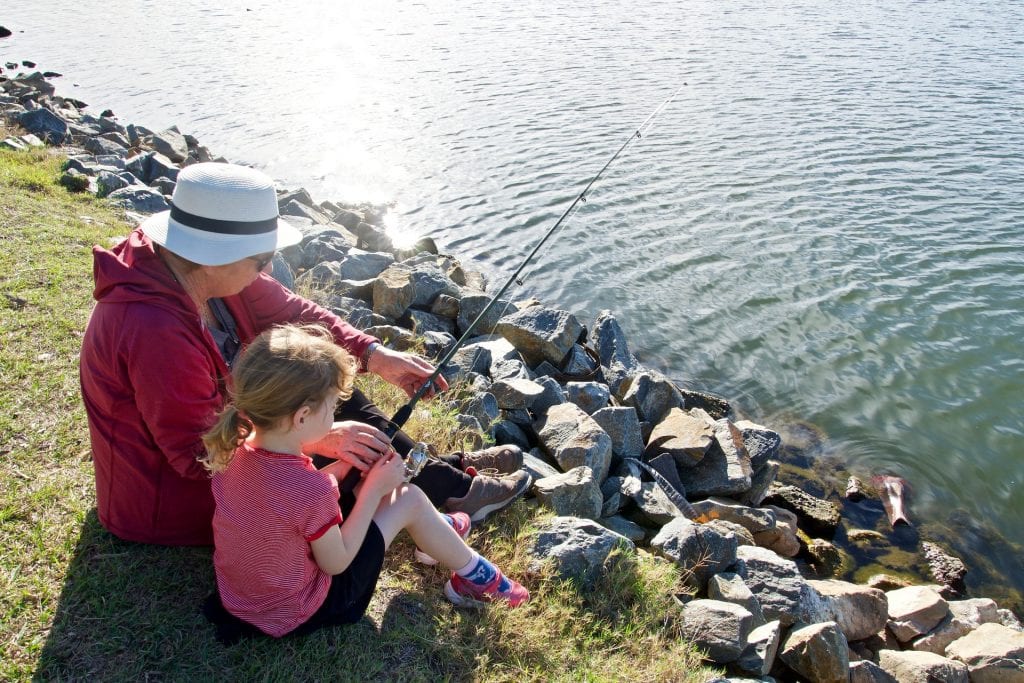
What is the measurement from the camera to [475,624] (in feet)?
10.1

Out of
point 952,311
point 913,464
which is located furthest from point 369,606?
point 952,311

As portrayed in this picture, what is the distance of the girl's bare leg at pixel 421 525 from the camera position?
291cm

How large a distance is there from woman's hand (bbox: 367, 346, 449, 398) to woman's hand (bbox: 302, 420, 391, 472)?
0.66 m

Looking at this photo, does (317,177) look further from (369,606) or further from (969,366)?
(369,606)

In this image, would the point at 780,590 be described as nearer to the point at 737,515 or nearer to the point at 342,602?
the point at 737,515

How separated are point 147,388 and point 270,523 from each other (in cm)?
60

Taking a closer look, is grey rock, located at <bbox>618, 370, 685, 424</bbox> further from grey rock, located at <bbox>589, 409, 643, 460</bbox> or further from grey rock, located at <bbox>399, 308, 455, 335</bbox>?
grey rock, located at <bbox>399, 308, 455, 335</bbox>

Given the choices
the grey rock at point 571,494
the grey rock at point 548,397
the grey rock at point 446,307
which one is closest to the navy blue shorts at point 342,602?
the grey rock at point 571,494

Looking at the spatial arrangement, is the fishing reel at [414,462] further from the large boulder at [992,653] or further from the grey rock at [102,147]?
the grey rock at [102,147]

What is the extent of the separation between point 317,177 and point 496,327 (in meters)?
6.18

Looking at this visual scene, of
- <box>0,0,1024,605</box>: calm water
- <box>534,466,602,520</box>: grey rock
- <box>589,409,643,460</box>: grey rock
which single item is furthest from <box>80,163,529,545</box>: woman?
<box>0,0,1024,605</box>: calm water

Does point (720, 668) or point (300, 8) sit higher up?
point (720, 668)

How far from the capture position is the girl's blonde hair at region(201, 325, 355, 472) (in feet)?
7.88

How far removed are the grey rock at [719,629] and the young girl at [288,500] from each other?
1452mm
